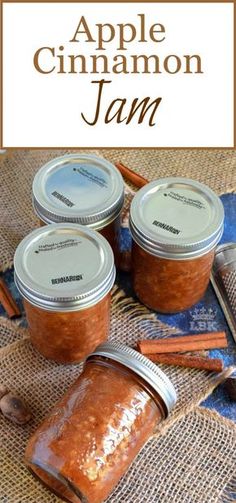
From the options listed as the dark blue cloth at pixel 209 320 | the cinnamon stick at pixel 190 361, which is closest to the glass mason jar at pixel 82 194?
the dark blue cloth at pixel 209 320

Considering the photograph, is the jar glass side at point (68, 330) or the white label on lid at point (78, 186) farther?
the white label on lid at point (78, 186)

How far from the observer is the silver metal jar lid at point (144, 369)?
130 centimetres

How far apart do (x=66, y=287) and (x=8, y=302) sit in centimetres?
27

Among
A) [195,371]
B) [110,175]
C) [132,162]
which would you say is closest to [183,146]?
[132,162]

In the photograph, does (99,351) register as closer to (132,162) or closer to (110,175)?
(110,175)

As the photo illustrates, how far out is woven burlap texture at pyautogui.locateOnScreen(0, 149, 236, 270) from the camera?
1.87m

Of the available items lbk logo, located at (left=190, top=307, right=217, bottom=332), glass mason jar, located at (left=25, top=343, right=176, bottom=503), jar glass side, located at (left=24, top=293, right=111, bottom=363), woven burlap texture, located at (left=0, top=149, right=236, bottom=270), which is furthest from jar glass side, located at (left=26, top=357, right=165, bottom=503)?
woven burlap texture, located at (left=0, top=149, right=236, bottom=270)

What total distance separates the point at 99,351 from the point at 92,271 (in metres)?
0.18

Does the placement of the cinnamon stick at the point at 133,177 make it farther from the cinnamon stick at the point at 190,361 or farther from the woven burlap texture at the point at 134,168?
the cinnamon stick at the point at 190,361

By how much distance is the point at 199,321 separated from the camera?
64.8 inches

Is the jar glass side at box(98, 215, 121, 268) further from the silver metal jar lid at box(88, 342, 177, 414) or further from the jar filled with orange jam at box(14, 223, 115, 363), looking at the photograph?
the silver metal jar lid at box(88, 342, 177, 414)

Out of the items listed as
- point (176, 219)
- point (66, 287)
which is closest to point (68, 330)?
point (66, 287)

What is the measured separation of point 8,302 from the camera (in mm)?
1650

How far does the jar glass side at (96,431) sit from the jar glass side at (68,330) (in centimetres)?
11
